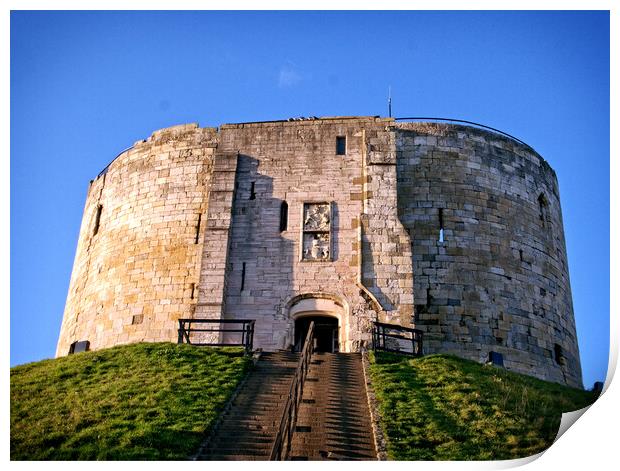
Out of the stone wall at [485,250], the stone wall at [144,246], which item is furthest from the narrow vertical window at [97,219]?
the stone wall at [485,250]

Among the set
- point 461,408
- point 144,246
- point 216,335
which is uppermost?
point 144,246

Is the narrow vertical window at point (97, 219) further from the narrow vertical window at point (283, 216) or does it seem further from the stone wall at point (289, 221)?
the narrow vertical window at point (283, 216)

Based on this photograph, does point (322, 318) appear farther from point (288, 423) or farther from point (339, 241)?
point (288, 423)

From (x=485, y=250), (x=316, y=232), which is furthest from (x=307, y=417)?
(x=485, y=250)

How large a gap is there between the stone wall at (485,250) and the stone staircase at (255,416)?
5.56 m

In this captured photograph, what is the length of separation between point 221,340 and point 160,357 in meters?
2.72

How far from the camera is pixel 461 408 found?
13.1 meters

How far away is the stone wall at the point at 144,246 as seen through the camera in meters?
19.8

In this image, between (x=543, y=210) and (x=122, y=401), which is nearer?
(x=122, y=401)

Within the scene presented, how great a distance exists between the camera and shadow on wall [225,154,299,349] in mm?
18844

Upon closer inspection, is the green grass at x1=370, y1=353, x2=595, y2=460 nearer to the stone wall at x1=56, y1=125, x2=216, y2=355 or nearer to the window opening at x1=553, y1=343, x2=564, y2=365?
the window opening at x1=553, y1=343, x2=564, y2=365

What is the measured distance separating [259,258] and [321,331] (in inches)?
95.2
